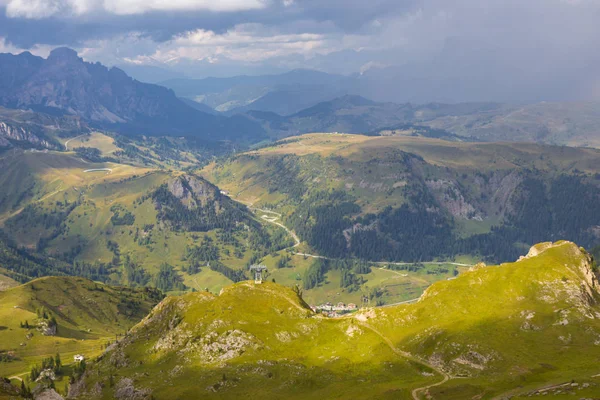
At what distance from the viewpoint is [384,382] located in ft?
500

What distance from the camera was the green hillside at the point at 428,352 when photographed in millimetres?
143375

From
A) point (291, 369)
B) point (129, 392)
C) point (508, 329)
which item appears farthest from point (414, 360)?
point (129, 392)

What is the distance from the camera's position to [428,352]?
166 meters

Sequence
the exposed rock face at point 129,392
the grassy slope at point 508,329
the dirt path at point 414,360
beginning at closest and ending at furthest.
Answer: the dirt path at point 414,360 < the grassy slope at point 508,329 < the exposed rock face at point 129,392

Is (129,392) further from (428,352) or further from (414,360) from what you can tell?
(428,352)

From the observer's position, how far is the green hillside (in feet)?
470

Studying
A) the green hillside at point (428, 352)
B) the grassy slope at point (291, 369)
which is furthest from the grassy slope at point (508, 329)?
the grassy slope at point (291, 369)

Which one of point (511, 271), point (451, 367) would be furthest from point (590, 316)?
point (451, 367)

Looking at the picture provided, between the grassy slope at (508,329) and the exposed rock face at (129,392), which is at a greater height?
the grassy slope at (508,329)

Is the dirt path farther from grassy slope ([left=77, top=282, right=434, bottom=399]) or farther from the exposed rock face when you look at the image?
the exposed rock face

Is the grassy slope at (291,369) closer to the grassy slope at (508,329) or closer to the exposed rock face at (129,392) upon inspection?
the exposed rock face at (129,392)

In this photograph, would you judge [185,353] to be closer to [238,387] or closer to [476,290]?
[238,387]

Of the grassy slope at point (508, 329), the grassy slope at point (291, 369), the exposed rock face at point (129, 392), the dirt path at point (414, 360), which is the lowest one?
the exposed rock face at point (129, 392)

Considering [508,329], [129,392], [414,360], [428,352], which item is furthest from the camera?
[129,392]
